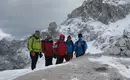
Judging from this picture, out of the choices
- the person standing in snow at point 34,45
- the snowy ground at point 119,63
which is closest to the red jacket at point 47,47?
the person standing in snow at point 34,45

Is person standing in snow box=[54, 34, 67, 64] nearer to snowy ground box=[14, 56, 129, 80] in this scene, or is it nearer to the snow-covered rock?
snowy ground box=[14, 56, 129, 80]

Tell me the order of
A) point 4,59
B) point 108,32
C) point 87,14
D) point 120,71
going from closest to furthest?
1. point 120,71
2. point 108,32
3. point 4,59
4. point 87,14

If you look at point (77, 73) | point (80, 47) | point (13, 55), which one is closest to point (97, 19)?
point (13, 55)

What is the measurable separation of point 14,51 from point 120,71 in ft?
121

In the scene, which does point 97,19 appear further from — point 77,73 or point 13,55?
point 77,73

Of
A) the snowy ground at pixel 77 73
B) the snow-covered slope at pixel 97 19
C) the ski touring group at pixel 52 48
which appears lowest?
the snowy ground at pixel 77 73

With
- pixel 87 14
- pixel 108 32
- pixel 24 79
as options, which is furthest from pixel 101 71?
pixel 87 14

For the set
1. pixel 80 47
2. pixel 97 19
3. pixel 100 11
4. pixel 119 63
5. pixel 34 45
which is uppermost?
pixel 100 11

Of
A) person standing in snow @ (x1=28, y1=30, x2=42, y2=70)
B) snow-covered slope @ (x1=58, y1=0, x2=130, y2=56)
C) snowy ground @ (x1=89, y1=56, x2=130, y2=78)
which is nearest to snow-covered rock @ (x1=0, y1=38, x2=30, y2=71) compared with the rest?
snow-covered slope @ (x1=58, y1=0, x2=130, y2=56)

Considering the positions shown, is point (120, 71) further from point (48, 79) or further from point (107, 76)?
point (48, 79)

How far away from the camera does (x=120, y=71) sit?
10594mm

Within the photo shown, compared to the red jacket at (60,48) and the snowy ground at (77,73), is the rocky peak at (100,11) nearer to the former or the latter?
the red jacket at (60,48)

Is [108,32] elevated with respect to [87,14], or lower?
lower

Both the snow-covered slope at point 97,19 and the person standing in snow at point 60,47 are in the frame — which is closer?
the person standing in snow at point 60,47
